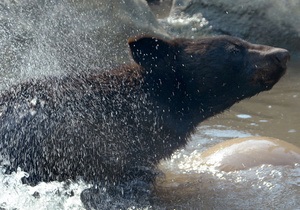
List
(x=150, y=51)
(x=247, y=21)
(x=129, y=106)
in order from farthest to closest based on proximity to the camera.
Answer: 1. (x=247, y=21)
2. (x=150, y=51)
3. (x=129, y=106)

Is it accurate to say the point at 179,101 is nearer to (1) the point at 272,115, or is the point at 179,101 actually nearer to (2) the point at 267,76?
(2) the point at 267,76

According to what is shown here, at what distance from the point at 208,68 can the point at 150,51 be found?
537 mm

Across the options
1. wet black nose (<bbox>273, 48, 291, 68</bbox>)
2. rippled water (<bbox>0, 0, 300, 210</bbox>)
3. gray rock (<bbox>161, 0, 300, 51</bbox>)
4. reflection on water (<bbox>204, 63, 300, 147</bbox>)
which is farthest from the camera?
gray rock (<bbox>161, 0, 300, 51</bbox>)

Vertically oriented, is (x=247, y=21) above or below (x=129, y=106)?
above

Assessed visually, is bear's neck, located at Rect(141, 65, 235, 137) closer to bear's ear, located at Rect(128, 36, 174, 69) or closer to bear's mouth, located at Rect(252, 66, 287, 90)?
bear's ear, located at Rect(128, 36, 174, 69)

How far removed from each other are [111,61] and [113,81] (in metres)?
3.06

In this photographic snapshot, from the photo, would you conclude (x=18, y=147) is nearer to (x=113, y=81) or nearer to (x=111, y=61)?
(x=113, y=81)

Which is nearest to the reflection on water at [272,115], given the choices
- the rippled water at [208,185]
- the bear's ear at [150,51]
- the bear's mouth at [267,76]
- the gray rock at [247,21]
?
the rippled water at [208,185]

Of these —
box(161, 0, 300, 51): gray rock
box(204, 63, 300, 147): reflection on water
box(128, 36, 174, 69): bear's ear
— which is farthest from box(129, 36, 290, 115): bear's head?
box(161, 0, 300, 51): gray rock

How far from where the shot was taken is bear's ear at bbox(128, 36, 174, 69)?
588 centimetres

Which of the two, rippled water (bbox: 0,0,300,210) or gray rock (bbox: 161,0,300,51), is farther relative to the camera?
gray rock (bbox: 161,0,300,51)

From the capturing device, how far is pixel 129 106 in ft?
18.7

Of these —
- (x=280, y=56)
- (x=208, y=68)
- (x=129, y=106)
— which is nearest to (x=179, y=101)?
(x=208, y=68)

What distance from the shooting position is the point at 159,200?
18.5 ft
